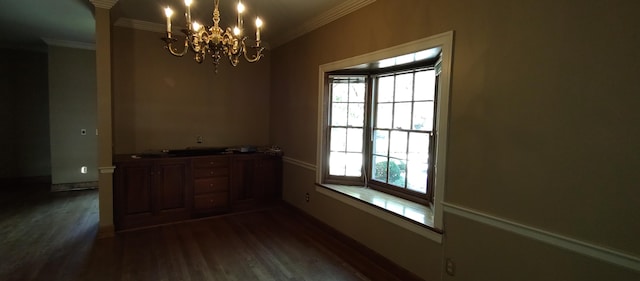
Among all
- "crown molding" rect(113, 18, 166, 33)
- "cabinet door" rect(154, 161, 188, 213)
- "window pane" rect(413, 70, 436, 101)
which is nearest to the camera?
"window pane" rect(413, 70, 436, 101)

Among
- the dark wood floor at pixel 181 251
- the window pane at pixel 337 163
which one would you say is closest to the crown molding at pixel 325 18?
the window pane at pixel 337 163

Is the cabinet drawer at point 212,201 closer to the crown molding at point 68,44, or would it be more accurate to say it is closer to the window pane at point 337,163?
the window pane at point 337,163

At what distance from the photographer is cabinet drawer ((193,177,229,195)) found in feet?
13.4

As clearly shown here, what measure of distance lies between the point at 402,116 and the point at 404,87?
31cm

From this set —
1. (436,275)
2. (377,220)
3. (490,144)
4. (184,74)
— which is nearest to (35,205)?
(184,74)

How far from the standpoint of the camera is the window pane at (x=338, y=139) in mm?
3725

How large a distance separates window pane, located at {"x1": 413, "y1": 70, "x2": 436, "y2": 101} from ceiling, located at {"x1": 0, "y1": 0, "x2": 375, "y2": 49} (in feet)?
2.94

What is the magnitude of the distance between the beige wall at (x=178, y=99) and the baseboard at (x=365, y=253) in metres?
1.98

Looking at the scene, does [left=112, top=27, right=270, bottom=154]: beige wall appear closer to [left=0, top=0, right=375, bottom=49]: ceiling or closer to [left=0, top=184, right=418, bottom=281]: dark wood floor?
[left=0, top=0, right=375, bottom=49]: ceiling

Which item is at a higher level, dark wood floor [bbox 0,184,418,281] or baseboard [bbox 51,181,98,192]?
baseboard [bbox 51,181,98,192]

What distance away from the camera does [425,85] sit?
2887 millimetres

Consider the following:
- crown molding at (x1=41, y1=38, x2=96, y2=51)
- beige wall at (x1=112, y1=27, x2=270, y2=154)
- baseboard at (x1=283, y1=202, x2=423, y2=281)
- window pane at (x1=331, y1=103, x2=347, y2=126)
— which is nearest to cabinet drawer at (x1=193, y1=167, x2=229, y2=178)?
beige wall at (x1=112, y1=27, x2=270, y2=154)

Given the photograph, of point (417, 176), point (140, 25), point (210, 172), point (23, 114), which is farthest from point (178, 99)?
point (23, 114)

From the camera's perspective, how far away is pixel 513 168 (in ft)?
6.14
